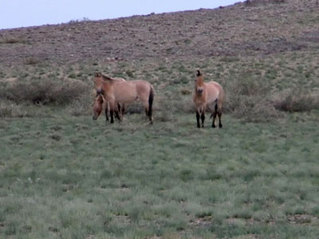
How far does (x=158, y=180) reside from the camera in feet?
47.1

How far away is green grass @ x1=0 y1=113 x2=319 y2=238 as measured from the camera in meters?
10.6

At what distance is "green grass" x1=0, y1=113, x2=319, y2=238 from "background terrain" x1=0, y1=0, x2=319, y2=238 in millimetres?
24

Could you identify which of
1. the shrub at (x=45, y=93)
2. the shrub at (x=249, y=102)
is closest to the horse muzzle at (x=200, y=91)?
the shrub at (x=249, y=102)

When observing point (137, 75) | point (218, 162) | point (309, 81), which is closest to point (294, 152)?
point (218, 162)

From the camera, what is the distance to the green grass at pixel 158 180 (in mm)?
10570

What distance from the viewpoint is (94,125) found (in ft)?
76.8

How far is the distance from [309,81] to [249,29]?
1866cm

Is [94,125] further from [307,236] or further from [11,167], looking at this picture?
[307,236]

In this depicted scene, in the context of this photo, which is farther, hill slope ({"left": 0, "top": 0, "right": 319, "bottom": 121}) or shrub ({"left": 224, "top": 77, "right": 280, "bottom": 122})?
hill slope ({"left": 0, "top": 0, "right": 319, "bottom": 121})

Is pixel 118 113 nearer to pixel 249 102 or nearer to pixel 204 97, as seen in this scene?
pixel 204 97

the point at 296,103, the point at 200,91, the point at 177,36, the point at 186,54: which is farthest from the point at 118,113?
the point at 177,36

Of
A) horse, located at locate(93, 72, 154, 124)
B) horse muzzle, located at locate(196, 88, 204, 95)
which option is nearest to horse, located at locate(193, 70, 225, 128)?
horse muzzle, located at locate(196, 88, 204, 95)

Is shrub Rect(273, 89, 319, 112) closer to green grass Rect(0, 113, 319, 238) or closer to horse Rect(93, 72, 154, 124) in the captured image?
green grass Rect(0, 113, 319, 238)

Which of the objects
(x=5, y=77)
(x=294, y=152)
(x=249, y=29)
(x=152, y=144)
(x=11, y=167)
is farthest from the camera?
(x=249, y=29)
